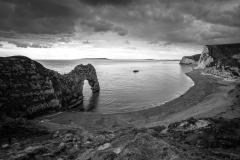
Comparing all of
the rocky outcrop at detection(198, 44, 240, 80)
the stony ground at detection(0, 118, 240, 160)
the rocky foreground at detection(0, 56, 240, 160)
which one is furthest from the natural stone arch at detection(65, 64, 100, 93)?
the rocky outcrop at detection(198, 44, 240, 80)

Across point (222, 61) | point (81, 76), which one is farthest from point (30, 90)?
point (222, 61)

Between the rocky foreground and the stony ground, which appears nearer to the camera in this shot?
the stony ground

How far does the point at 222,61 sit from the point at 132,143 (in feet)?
324

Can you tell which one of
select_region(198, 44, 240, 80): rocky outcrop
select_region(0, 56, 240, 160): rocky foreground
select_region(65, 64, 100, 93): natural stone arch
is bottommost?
select_region(0, 56, 240, 160): rocky foreground

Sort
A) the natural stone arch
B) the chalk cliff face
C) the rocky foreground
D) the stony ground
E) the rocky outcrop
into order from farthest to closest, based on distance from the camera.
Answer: the rocky outcrop
the natural stone arch
the chalk cliff face
the rocky foreground
the stony ground

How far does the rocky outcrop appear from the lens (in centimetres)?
7050

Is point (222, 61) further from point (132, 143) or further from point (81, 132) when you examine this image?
point (132, 143)

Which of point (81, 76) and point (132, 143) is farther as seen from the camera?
point (81, 76)

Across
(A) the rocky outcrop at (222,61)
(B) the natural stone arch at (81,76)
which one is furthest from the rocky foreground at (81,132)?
(A) the rocky outcrop at (222,61)

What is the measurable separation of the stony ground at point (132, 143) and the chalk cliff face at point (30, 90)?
9.78 metres

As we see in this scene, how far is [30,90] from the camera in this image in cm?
2892

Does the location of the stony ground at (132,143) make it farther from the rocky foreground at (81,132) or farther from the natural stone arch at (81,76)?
the natural stone arch at (81,76)

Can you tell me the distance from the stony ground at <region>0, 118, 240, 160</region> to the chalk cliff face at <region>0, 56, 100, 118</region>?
978 cm

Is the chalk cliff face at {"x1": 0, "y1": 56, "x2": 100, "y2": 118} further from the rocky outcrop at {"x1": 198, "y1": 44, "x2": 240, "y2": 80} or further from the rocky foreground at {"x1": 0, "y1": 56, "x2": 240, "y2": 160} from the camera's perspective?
the rocky outcrop at {"x1": 198, "y1": 44, "x2": 240, "y2": 80}
